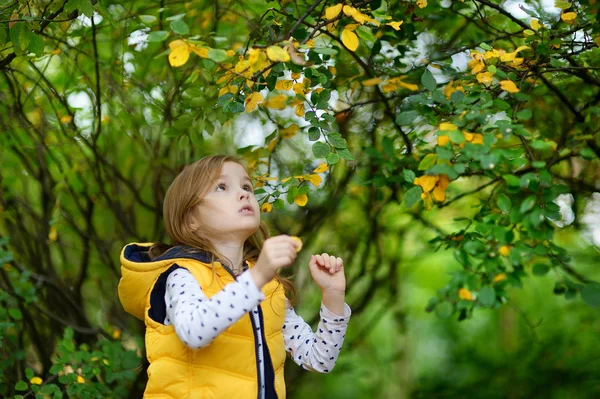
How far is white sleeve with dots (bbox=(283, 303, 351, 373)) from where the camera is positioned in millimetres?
1900

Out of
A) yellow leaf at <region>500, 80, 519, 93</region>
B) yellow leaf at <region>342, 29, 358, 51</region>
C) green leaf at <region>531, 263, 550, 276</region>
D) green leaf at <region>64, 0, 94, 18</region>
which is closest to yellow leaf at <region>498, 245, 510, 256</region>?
green leaf at <region>531, 263, 550, 276</region>

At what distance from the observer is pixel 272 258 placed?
1463mm

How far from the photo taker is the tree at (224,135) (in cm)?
220

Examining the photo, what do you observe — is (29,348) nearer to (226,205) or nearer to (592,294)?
(226,205)

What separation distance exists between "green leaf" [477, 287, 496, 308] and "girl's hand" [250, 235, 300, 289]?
17.3 inches

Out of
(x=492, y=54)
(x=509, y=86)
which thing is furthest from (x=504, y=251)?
(x=492, y=54)

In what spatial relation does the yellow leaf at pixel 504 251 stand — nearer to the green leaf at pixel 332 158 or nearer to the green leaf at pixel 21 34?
the green leaf at pixel 332 158

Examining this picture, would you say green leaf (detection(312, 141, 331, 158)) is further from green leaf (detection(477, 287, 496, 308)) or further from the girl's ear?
green leaf (detection(477, 287, 496, 308))

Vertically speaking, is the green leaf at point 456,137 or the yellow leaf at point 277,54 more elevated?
the yellow leaf at point 277,54

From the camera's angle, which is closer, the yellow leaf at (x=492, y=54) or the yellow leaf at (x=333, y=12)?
the yellow leaf at (x=333, y=12)

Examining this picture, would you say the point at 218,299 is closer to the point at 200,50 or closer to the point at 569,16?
the point at 200,50

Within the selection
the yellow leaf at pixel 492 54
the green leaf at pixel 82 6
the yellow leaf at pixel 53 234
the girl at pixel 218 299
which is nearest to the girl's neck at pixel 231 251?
the girl at pixel 218 299

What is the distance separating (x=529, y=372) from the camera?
389cm

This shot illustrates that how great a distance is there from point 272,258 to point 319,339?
541 millimetres
